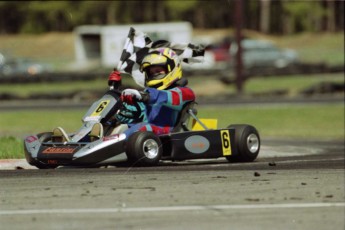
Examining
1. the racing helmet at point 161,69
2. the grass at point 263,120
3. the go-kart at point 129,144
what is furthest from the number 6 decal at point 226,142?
the grass at point 263,120

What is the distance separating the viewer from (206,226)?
5473 millimetres

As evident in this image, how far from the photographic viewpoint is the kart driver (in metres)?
9.27

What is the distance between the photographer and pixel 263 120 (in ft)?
68.0

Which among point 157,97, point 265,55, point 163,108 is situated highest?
point 157,97

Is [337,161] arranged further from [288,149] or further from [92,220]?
[92,220]

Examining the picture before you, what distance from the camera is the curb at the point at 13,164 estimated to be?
9.44 m

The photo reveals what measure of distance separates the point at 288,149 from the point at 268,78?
21130mm

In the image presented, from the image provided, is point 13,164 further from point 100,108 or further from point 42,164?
point 100,108

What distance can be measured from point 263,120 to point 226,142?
36.5 feet

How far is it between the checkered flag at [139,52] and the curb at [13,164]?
62.5 inches

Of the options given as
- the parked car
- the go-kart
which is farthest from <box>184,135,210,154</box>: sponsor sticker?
the parked car

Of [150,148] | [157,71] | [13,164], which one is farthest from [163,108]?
[13,164]

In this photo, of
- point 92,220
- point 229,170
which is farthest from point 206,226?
point 229,170

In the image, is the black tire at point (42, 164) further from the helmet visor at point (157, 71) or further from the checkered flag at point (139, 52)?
the checkered flag at point (139, 52)
